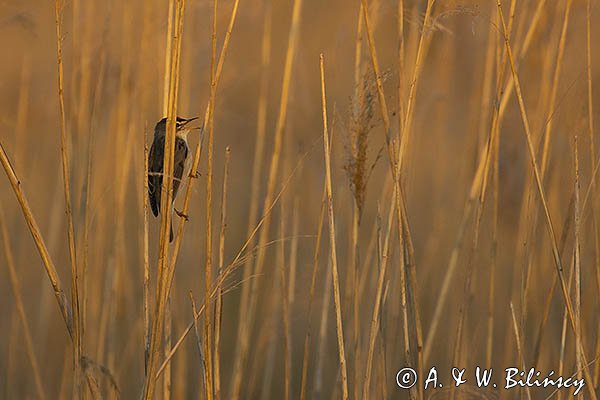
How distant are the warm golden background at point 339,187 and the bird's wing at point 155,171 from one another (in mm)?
44

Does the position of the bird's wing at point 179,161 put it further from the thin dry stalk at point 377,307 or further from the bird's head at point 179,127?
the thin dry stalk at point 377,307

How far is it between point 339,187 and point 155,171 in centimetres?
60

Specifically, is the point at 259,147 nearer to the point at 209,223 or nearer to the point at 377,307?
the point at 377,307

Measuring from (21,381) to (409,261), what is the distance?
1.81m

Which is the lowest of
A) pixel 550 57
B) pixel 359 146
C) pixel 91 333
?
pixel 91 333

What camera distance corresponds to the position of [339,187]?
2697 millimetres

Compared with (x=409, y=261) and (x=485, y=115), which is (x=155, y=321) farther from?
→ (x=485, y=115)

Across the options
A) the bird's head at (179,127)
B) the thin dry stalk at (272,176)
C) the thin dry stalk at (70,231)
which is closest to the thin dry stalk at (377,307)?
the thin dry stalk at (272,176)

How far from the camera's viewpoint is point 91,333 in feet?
8.51

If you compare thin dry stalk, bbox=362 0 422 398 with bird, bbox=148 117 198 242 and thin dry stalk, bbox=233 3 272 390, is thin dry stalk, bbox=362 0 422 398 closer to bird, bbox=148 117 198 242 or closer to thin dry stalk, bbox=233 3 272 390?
thin dry stalk, bbox=233 3 272 390

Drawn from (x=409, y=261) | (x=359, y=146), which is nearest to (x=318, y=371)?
(x=409, y=261)

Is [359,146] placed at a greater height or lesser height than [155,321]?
greater

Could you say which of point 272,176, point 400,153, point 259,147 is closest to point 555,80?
point 400,153

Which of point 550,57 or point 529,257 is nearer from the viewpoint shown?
point 529,257
